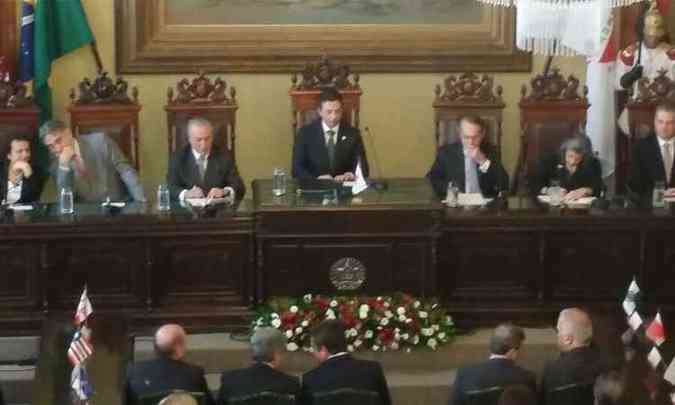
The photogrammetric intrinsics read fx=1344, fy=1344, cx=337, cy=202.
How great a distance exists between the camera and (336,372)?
588cm

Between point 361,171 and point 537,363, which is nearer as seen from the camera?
point 537,363

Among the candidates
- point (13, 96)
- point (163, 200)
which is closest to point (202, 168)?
point (163, 200)

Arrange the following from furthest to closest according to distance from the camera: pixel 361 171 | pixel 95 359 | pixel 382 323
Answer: pixel 361 171 → pixel 382 323 → pixel 95 359

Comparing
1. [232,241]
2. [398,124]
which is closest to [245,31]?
[398,124]

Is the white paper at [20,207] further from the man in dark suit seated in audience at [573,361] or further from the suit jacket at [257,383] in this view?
the man in dark suit seated in audience at [573,361]

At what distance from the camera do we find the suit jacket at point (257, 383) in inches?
227

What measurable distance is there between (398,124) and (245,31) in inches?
55.7

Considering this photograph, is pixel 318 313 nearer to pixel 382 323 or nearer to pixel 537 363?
pixel 382 323

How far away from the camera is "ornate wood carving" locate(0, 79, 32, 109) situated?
934cm

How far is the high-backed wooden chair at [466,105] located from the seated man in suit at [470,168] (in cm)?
79

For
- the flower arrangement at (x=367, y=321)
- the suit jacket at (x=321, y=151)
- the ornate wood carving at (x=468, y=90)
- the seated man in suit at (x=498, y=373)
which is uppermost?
the ornate wood carving at (x=468, y=90)

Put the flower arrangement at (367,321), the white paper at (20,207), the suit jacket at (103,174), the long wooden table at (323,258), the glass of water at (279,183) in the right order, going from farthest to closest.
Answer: the suit jacket at (103,174), the glass of water at (279,183), the white paper at (20,207), the long wooden table at (323,258), the flower arrangement at (367,321)

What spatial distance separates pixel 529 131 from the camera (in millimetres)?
9641

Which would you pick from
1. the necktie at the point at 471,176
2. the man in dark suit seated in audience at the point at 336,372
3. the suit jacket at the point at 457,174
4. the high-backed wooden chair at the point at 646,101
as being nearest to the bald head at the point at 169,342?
the man in dark suit seated in audience at the point at 336,372
